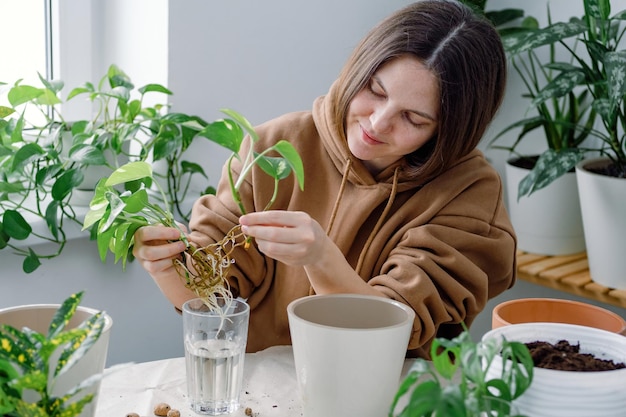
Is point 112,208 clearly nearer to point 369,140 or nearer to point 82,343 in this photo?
point 82,343

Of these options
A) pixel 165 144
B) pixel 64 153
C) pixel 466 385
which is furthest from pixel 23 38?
pixel 466 385

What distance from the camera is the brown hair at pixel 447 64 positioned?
132 cm

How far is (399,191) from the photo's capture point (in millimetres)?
1449

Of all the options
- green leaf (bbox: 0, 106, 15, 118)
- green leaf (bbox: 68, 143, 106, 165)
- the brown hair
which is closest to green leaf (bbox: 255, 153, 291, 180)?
the brown hair

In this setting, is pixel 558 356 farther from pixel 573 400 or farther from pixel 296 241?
pixel 296 241

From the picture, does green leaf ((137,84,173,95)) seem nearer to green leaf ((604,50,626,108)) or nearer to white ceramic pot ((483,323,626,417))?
green leaf ((604,50,626,108))

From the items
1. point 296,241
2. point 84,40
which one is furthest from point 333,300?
point 84,40

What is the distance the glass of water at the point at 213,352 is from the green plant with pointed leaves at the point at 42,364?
0.26 m

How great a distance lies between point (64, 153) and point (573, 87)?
1116 millimetres

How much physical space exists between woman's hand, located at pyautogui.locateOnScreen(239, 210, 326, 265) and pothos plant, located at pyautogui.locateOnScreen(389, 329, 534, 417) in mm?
358

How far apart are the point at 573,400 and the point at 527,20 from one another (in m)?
1.68

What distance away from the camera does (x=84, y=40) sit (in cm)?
202

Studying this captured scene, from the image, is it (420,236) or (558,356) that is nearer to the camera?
(558,356)

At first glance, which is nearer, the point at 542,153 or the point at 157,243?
the point at 157,243
